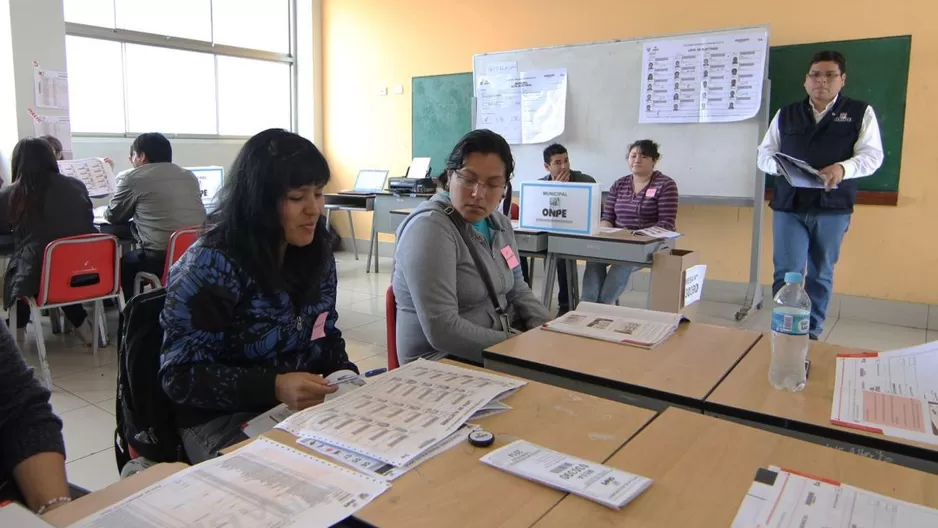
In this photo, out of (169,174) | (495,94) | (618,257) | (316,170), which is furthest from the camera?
(495,94)

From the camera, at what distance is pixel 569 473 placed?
38.4 inches

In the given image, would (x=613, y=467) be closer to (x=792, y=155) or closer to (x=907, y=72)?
(x=792, y=155)

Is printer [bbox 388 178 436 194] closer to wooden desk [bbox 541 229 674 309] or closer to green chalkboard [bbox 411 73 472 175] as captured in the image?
green chalkboard [bbox 411 73 472 175]

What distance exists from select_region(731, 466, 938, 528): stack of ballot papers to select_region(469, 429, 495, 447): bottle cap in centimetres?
39

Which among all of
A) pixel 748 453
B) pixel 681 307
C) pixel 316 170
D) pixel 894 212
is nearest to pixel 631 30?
pixel 894 212

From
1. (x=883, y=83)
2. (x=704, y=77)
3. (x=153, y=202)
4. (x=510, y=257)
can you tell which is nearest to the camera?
(x=510, y=257)

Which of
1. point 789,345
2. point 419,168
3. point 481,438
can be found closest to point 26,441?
point 481,438

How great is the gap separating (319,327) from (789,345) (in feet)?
3.65

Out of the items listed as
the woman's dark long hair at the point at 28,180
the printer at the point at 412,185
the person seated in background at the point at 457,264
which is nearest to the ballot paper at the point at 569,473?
the person seated in background at the point at 457,264

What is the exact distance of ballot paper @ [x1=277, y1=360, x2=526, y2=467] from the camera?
3.45 ft

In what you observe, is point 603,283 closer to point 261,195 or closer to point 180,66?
point 261,195

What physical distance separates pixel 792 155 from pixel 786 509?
3.30 meters

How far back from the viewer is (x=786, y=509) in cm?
88

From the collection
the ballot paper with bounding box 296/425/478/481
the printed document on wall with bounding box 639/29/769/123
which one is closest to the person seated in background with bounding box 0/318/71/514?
the ballot paper with bounding box 296/425/478/481
